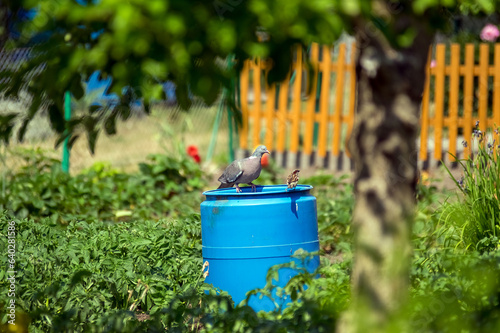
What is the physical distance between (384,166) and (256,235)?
159 cm

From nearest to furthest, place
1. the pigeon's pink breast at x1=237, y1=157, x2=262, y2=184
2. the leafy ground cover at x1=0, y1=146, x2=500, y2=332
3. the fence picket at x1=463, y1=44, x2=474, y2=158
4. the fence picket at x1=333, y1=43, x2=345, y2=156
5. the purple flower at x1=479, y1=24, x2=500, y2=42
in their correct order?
the leafy ground cover at x1=0, y1=146, x2=500, y2=332 < the pigeon's pink breast at x1=237, y1=157, x2=262, y2=184 < the fence picket at x1=463, y1=44, x2=474, y2=158 < the fence picket at x1=333, y1=43, x2=345, y2=156 < the purple flower at x1=479, y1=24, x2=500, y2=42

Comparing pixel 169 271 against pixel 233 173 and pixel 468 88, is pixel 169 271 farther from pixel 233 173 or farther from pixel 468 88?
pixel 468 88

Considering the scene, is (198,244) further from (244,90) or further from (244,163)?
(244,90)

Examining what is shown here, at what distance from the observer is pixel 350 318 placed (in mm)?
2072

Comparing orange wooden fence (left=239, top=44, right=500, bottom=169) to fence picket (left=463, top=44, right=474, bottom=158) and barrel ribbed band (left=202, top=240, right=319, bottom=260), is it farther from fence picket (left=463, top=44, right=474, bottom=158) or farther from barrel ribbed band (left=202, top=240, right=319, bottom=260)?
barrel ribbed band (left=202, top=240, right=319, bottom=260)

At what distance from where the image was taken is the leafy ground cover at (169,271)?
8.27 ft

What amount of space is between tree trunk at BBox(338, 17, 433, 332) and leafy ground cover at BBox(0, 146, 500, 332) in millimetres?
178

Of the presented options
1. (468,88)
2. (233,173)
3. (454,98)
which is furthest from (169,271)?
(468,88)

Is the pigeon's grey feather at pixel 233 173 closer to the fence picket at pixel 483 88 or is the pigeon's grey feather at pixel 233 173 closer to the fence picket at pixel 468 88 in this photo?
the fence picket at pixel 468 88

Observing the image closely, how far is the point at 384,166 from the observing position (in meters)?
1.87

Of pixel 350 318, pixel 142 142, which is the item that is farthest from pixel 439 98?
pixel 350 318

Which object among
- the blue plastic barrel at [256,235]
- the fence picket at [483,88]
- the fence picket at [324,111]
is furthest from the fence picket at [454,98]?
the blue plastic barrel at [256,235]

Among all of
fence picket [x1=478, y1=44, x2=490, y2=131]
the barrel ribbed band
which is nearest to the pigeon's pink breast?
the barrel ribbed band

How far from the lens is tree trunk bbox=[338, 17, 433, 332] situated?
1829 mm
